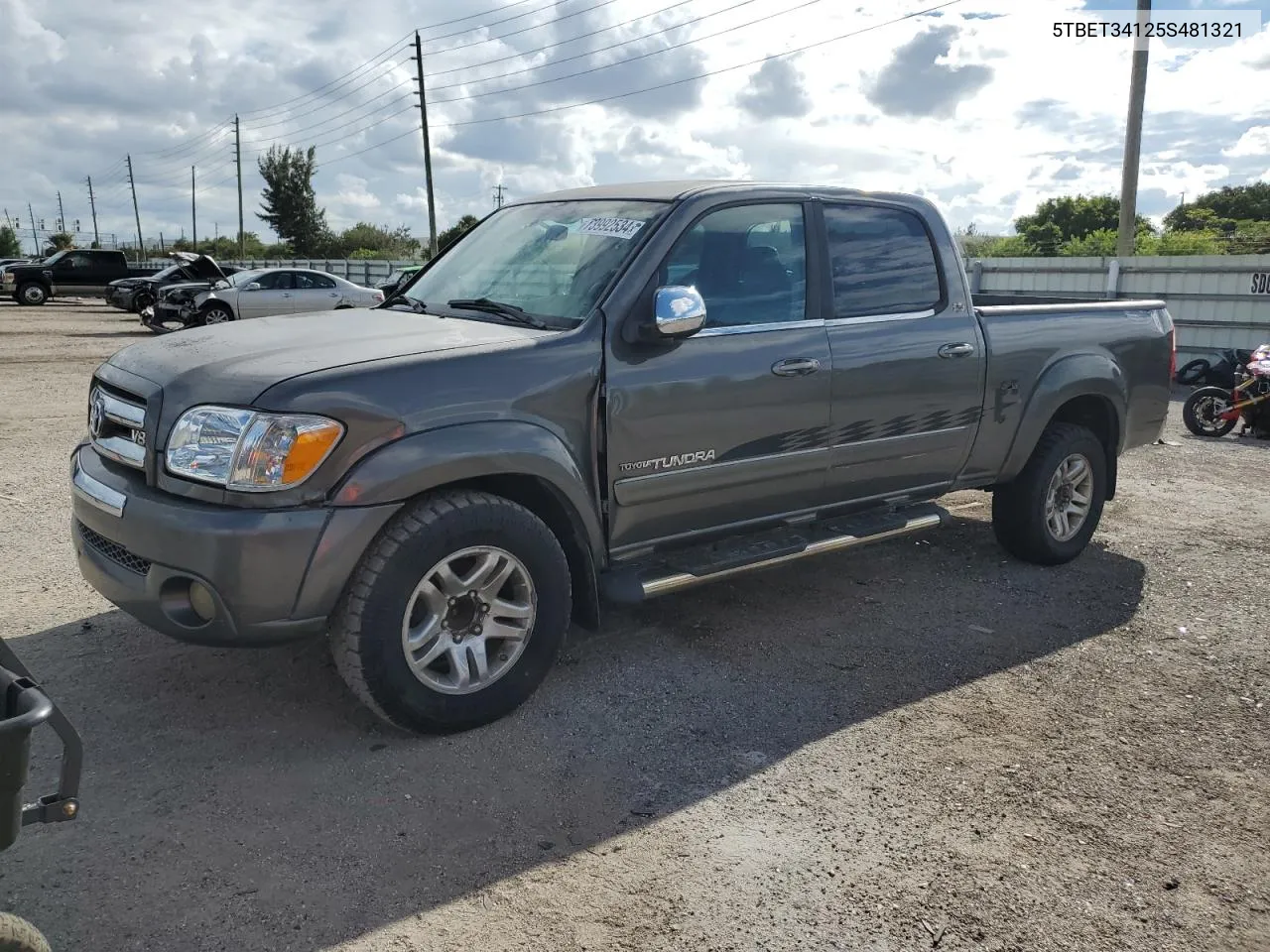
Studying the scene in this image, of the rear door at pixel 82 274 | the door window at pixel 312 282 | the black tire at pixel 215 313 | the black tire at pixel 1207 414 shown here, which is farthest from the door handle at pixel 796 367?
the rear door at pixel 82 274

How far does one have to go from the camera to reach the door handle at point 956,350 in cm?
491

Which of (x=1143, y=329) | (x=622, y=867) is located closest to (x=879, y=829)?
(x=622, y=867)

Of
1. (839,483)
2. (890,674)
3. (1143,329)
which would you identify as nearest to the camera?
(890,674)

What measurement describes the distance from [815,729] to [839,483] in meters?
1.28

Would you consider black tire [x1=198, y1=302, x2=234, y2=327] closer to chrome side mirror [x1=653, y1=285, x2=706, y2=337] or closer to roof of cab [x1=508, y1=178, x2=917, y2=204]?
roof of cab [x1=508, y1=178, x2=917, y2=204]

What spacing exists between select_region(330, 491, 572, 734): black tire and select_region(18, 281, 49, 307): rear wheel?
33521 mm

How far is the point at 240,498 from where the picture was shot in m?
3.20

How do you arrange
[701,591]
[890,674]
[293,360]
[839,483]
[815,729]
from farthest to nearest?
1. [701,591]
2. [839,483]
3. [890,674]
4. [815,729]
5. [293,360]

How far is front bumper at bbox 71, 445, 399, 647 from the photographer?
10.3 feet

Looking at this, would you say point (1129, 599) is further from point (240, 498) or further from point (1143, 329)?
point (240, 498)

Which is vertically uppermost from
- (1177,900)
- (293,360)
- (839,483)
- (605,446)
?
(293,360)

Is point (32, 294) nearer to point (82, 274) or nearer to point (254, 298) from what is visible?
point (82, 274)

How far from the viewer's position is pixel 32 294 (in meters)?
31.6

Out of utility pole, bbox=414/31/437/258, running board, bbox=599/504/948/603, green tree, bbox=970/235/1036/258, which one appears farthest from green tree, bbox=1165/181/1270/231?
running board, bbox=599/504/948/603
